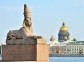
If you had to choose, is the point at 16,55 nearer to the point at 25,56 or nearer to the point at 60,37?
the point at 25,56

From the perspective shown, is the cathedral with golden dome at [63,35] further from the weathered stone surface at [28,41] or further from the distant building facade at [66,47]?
the weathered stone surface at [28,41]

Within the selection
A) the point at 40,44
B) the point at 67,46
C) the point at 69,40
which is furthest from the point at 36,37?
the point at 69,40

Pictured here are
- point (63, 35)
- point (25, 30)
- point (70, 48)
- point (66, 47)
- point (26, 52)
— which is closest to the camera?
point (26, 52)

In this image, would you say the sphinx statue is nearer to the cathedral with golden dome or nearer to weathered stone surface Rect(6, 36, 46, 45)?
weathered stone surface Rect(6, 36, 46, 45)

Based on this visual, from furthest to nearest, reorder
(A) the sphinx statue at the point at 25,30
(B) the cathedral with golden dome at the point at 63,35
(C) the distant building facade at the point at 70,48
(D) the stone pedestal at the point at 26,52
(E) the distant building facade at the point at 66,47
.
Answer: (B) the cathedral with golden dome at the point at 63,35, (C) the distant building facade at the point at 70,48, (E) the distant building facade at the point at 66,47, (A) the sphinx statue at the point at 25,30, (D) the stone pedestal at the point at 26,52

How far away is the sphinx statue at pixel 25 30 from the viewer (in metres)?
13.9

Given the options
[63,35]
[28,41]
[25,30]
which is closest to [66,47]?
[63,35]

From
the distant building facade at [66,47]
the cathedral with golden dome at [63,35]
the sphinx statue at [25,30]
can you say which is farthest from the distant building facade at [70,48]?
the sphinx statue at [25,30]

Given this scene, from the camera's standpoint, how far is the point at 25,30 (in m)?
13.9

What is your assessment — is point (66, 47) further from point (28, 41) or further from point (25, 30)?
point (28, 41)

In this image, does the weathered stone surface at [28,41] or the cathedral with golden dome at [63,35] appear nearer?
the weathered stone surface at [28,41]

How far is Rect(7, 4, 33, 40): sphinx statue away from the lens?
1388 centimetres

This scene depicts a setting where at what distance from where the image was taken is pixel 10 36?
45.6 ft

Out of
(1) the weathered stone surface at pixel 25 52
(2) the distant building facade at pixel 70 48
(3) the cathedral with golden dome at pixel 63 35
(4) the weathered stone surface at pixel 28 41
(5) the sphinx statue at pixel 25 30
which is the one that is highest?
(3) the cathedral with golden dome at pixel 63 35
